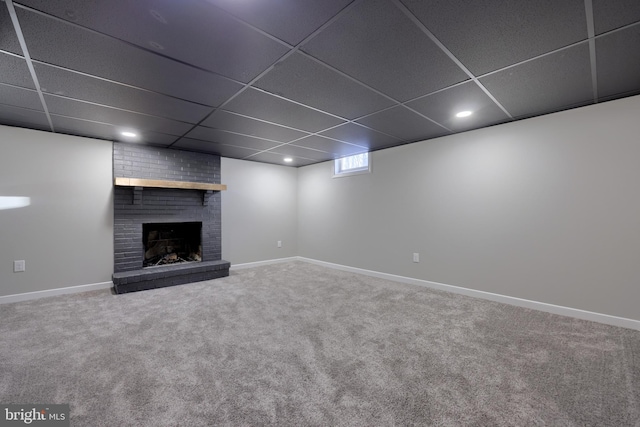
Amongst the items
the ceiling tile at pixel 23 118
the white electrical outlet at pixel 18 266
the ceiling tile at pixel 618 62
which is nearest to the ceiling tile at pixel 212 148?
the ceiling tile at pixel 23 118

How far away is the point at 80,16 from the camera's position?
1403 mm

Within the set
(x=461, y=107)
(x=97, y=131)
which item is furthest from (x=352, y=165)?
(x=97, y=131)

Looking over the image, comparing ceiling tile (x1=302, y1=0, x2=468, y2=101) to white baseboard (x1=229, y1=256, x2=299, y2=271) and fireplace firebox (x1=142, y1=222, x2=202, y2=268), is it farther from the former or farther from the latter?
white baseboard (x1=229, y1=256, x2=299, y2=271)

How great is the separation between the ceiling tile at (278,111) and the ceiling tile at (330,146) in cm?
52

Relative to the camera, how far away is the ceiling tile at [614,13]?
1.35m

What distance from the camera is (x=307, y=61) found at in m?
1.85

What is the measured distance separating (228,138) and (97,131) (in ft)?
5.28

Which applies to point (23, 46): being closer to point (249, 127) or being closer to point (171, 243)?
point (249, 127)

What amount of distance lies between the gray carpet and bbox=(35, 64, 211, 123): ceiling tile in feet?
7.00


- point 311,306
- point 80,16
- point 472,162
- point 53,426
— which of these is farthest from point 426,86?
point 53,426

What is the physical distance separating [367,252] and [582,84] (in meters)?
3.25

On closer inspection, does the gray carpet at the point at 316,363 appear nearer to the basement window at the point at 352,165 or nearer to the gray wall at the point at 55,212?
the gray wall at the point at 55,212

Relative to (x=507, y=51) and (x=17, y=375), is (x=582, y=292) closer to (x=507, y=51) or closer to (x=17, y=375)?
(x=507, y=51)

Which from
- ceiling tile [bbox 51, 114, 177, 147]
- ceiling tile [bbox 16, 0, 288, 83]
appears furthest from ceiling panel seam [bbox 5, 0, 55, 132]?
ceiling tile [bbox 51, 114, 177, 147]
